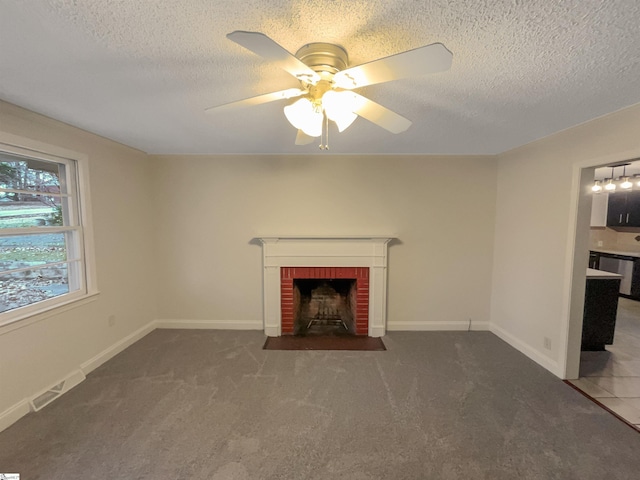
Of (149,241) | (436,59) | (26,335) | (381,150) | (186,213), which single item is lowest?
(26,335)

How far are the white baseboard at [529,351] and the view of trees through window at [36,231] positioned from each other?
4.59 metres

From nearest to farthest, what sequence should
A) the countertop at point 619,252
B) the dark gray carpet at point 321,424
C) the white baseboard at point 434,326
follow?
1. the dark gray carpet at point 321,424
2. the white baseboard at point 434,326
3. the countertop at point 619,252

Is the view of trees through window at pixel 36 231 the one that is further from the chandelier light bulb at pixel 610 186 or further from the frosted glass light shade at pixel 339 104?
the chandelier light bulb at pixel 610 186

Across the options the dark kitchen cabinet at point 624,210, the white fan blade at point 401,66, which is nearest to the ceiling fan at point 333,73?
the white fan blade at point 401,66

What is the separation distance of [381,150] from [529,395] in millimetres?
2726

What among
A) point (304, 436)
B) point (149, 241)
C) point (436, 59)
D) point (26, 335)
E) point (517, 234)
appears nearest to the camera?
point (436, 59)

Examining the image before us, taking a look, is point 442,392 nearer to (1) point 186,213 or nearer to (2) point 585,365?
(2) point 585,365

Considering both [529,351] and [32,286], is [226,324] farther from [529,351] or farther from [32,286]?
[529,351]

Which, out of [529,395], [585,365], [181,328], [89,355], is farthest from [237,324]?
[585,365]

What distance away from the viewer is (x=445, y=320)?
373cm

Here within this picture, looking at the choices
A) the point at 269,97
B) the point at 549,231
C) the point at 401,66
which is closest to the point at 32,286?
the point at 269,97

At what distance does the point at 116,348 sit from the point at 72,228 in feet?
4.43

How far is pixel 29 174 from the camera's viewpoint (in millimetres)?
2287

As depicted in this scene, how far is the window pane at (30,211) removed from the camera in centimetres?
211
